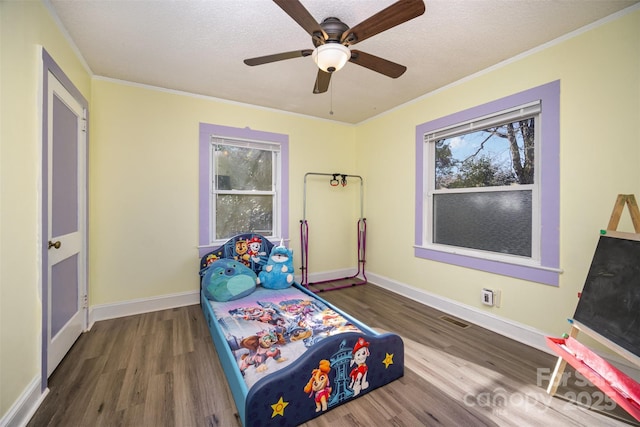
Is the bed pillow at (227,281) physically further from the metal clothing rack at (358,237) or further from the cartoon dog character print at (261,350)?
the metal clothing rack at (358,237)

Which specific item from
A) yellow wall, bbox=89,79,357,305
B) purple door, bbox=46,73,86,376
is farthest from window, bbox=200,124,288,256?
purple door, bbox=46,73,86,376

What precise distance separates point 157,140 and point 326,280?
2.96 meters

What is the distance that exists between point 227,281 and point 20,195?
1703mm

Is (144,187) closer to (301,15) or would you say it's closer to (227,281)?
(227,281)

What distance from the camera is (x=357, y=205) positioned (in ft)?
14.6

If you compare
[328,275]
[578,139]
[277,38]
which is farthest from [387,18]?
[328,275]

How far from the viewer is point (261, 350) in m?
1.80

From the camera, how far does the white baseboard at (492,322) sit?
188 centimetres

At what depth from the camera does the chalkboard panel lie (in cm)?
145

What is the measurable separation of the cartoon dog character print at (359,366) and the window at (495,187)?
1.71m

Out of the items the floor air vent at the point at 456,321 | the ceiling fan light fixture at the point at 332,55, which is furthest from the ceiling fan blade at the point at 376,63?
the floor air vent at the point at 456,321

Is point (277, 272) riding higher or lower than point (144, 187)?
lower

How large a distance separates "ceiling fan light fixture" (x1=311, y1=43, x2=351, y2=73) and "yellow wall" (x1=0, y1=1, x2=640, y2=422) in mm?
1616

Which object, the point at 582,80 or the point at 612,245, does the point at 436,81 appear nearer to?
the point at 582,80
